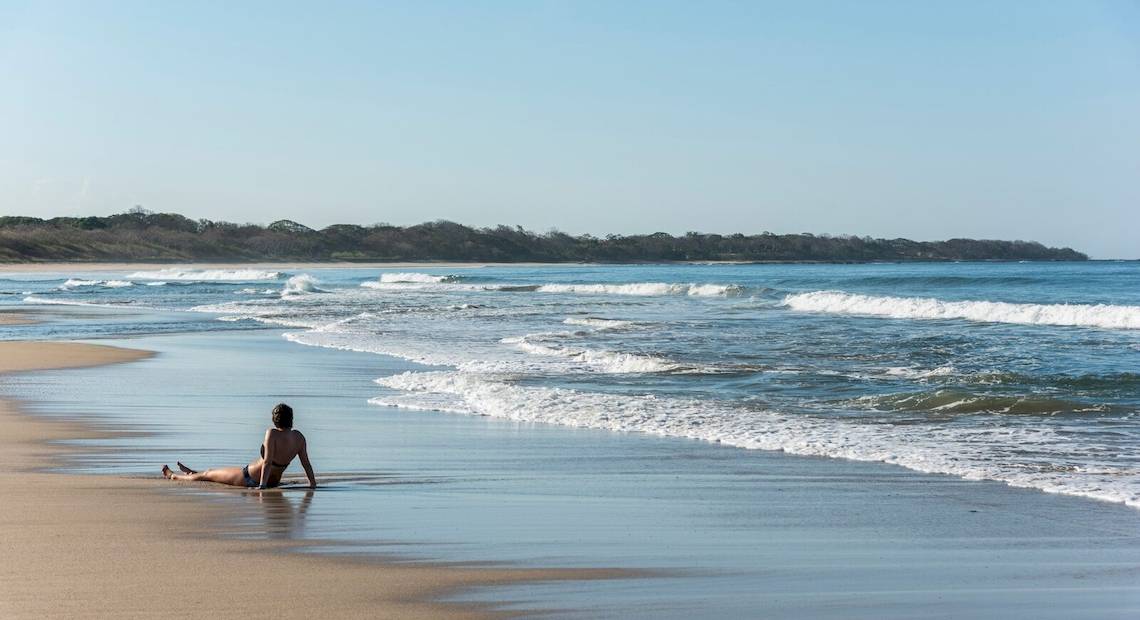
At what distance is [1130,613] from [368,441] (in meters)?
6.01

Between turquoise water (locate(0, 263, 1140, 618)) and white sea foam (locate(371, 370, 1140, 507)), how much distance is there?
0.15ft

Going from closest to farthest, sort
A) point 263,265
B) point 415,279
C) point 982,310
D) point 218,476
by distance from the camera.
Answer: point 218,476, point 982,310, point 415,279, point 263,265

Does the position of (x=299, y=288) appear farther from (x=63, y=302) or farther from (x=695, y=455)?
(x=695, y=455)

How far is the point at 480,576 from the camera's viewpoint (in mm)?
5148

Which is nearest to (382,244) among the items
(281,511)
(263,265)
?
(263,265)

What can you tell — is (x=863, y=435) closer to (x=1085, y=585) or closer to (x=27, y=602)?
(x=1085, y=585)

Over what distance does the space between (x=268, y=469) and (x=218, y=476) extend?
387 mm

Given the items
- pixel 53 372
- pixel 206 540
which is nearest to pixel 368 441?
pixel 206 540

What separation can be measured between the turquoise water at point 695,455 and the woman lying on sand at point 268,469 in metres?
0.32

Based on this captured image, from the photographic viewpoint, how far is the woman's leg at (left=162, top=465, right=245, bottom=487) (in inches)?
292

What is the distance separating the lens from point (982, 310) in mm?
29859

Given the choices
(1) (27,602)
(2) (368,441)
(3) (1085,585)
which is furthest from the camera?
(2) (368,441)

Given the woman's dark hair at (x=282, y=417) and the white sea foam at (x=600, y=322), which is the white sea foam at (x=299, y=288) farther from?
the woman's dark hair at (x=282, y=417)

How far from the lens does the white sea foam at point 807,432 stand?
784 centimetres
